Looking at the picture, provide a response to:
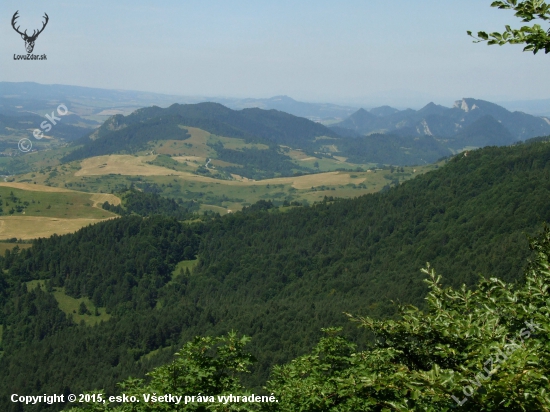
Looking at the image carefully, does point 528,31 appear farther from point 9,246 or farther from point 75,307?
point 9,246

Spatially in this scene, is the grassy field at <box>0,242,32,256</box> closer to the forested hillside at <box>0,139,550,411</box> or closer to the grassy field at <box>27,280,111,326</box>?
the forested hillside at <box>0,139,550,411</box>

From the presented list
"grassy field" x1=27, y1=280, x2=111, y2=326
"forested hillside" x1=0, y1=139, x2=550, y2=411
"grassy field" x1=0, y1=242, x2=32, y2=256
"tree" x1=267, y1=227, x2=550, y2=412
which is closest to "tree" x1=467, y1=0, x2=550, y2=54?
"tree" x1=267, y1=227, x2=550, y2=412

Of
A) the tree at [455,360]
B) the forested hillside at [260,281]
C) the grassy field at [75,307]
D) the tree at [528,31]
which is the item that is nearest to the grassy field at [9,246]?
the forested hillside at [260,281]

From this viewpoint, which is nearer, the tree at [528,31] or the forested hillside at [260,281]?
the tree at [528,31]

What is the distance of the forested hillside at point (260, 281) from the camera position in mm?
114812

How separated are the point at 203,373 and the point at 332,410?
513 cm

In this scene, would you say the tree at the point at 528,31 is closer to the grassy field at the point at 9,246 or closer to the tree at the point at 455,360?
the tree at the point at 455,360

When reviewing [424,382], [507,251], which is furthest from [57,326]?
[424,382]

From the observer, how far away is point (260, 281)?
181 meters

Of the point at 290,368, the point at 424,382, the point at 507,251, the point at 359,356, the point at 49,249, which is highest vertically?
the point at 424,382

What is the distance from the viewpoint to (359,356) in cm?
1819

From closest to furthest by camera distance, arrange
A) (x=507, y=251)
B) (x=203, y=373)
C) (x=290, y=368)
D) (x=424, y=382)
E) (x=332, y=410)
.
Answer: (x=424, y=382), (x=332, y=410), (x=203, y=373), (x=290, y=368), (x=507, y=251)

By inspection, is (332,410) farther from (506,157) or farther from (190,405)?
(506,157)

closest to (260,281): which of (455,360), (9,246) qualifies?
(9,246)
